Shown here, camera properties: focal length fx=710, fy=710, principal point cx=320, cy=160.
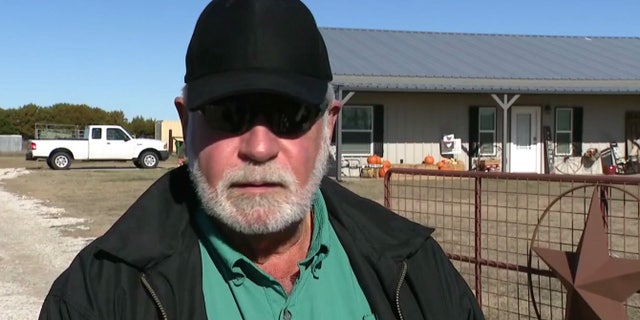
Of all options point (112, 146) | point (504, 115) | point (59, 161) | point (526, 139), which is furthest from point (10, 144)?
point (504, 115)

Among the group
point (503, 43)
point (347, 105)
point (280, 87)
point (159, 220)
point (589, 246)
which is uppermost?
point (503, 43)

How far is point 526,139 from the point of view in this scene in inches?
871

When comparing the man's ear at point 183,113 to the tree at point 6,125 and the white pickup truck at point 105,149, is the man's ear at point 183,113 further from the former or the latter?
the tree at point 6,125

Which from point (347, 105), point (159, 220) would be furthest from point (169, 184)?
point (347, 105)

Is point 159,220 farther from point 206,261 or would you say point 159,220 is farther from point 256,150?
point 256,150

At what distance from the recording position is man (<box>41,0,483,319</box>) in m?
1.76

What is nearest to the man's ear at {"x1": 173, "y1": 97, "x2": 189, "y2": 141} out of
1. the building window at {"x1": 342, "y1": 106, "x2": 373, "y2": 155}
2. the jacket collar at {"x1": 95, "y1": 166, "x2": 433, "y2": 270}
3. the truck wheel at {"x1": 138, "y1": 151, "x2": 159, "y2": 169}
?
the jacket collar at {"x1": 95, "y1": 166, "x2": 433, "y2": 270}

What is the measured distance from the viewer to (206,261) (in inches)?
76.7

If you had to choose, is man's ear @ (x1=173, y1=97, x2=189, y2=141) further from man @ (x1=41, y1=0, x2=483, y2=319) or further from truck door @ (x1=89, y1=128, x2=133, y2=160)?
truck door @ (x1=89, y1=128, x2=133, y2=160)

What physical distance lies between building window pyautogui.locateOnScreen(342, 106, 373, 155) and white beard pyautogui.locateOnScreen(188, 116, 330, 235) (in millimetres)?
18423

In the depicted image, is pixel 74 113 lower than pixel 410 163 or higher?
higher

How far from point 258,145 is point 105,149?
2669 cm

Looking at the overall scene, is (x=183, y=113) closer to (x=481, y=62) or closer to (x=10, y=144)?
→ (x=481, y=62)

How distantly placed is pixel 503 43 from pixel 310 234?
88.5 feet
